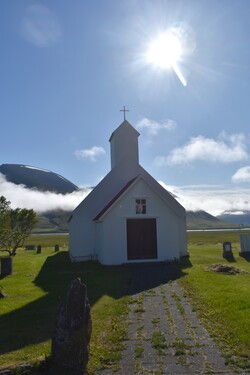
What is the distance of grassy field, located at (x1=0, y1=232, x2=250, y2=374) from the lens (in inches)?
300

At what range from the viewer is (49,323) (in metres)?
10.1

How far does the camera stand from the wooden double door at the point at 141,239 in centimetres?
2347

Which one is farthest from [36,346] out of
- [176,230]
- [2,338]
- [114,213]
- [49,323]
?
[176,230]

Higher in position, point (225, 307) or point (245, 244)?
point (245, 244)

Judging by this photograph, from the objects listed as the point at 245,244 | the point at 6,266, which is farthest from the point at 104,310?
the point at 245,244

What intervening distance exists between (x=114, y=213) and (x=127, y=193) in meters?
1.65

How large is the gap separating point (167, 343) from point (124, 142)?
22.7m

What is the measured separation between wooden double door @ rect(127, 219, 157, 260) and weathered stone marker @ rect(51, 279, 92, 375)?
1649 cm

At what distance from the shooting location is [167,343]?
7.95 m

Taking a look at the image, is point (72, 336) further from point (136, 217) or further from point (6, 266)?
point (136, 217)

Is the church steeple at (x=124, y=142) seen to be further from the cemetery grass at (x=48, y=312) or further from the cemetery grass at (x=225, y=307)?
the cemetery grass at (x=225, y=307)

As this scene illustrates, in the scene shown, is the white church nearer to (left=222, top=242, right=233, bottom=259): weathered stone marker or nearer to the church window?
the church window

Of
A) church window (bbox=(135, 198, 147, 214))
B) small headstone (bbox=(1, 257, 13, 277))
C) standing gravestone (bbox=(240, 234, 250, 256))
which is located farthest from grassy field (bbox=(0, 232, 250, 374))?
standing gravestone (bbox=(240, 234, 250, 256))

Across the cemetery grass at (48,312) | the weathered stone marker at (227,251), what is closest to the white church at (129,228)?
the cemetery grass at (48,312)
